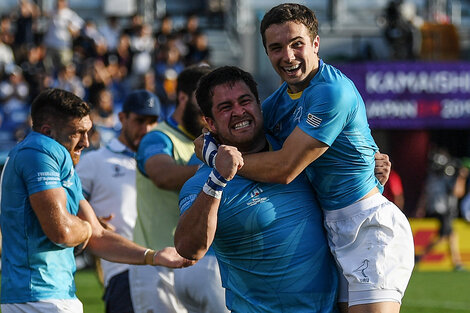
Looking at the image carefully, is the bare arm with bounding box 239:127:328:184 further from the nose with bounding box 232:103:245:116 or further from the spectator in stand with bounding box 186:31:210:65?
Answer: the spectator in stand with bounding box 186:31:210:65

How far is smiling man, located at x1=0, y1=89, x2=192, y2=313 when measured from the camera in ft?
16.2

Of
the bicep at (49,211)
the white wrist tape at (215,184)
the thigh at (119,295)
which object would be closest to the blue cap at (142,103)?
the thigh at (119,295)

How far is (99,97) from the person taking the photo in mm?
18141

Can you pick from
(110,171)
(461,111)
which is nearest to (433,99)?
(461,111)

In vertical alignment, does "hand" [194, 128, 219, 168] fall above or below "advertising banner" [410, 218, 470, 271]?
above

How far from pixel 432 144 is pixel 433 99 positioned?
46.0 inches

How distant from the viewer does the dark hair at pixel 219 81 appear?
4676 mm

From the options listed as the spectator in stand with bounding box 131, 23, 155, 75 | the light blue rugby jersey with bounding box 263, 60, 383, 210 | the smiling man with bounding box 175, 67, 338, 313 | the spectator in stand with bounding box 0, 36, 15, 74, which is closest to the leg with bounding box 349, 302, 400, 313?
the smiling man with bounding box 175, 67, 338, 313

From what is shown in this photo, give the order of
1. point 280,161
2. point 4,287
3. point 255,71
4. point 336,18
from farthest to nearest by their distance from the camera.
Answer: point 336,18, point 255,71, point 4,287, point 280,161

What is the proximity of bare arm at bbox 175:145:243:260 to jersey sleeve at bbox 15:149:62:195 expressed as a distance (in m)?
0.86

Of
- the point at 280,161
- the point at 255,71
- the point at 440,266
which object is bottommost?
the point at 440,266

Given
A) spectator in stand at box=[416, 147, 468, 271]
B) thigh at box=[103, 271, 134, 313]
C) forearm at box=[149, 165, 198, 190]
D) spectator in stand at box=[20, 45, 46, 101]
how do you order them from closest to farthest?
forearm at box=[149, 165, 198, 190], thigh at box=[103, 271, 134, 313], spectator in stand at box=[416, 147, 468, 271], spectator in stand at box=[20, 45, 46, 101]

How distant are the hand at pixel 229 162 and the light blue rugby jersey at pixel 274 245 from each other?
0.33 meters

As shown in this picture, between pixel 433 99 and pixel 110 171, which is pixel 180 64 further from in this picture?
pixel 110 171
